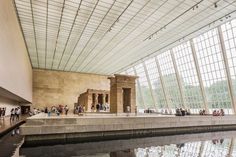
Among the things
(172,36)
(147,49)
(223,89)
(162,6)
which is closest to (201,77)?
(223,89)

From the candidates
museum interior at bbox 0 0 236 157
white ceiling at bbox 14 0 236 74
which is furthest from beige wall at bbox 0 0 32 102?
white ceiling at bbox 14 0 236 74

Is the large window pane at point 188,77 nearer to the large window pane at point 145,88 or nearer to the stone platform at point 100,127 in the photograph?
the large window pane at point 145,88

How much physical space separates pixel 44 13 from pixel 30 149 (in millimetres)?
12334

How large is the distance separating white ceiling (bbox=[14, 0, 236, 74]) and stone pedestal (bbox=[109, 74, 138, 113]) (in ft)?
18.4

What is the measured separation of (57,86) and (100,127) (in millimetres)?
31948

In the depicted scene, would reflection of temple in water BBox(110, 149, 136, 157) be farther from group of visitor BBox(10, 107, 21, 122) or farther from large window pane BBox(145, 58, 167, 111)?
large window pane BBox(145, 58, 167, 111)

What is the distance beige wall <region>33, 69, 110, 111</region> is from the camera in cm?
3988

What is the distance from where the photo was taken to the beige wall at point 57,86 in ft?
131

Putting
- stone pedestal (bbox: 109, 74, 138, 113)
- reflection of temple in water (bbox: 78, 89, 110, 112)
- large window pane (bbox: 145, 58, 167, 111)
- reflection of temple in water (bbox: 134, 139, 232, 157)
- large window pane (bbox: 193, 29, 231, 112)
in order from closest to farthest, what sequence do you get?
reflection of temple in water (bbox: 134, 139, 232, 157)
stone pedestal (bbox: 109, 74, 138, 113)
large window pane (bbox: 193, 29, 231, 112)
reflection of temple in water (bbox: 78, 89, 110, 112)
large window pane (bbox: 145, 58, 167, 111)

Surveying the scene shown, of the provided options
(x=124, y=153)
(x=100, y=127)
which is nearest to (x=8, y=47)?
(x=100, y=127)

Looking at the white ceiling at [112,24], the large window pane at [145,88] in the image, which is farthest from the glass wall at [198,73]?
the white ceiling at [112,24]

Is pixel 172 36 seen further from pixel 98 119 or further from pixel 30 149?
pixel 30 149

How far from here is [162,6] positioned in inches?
660

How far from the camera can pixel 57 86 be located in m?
41.6
